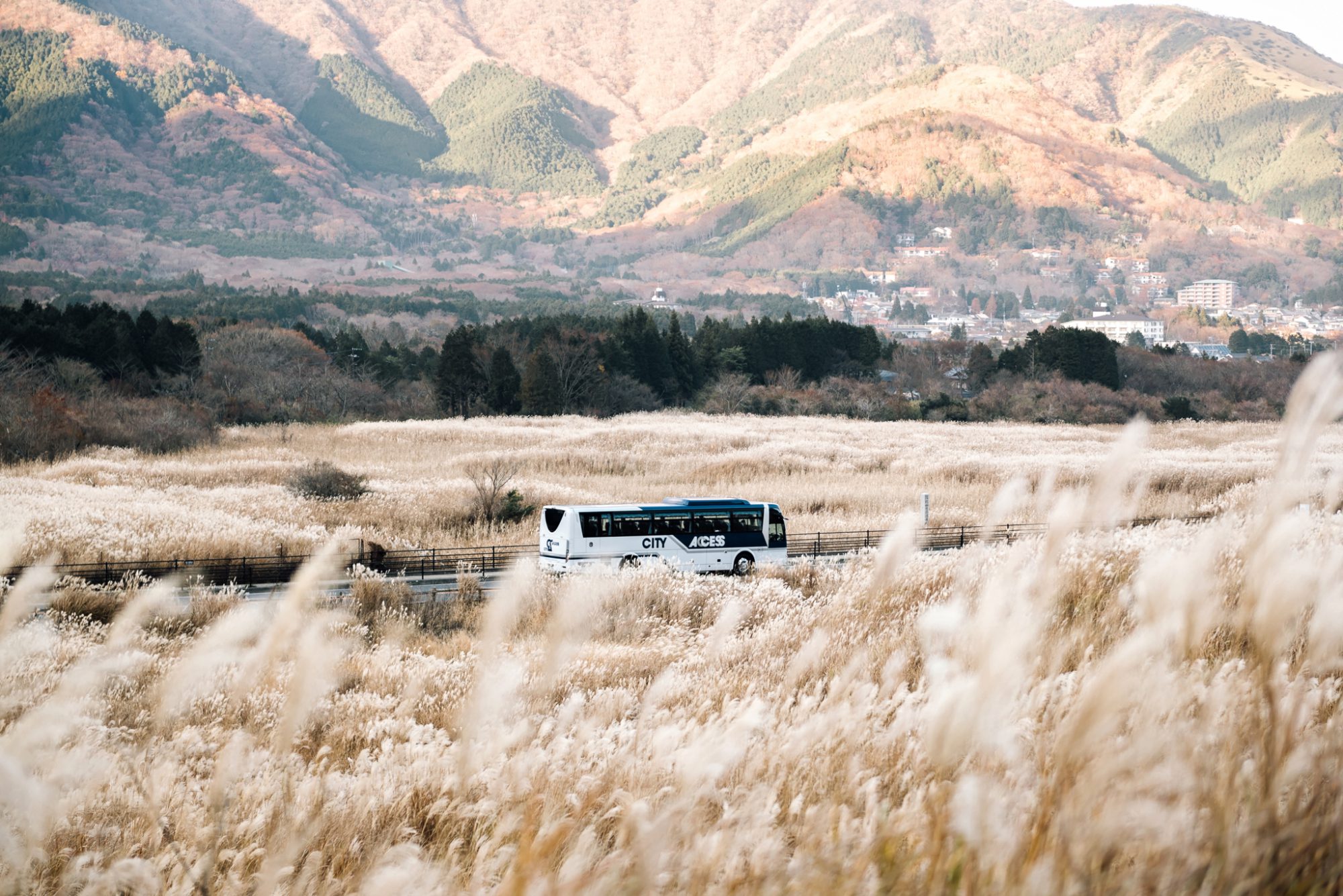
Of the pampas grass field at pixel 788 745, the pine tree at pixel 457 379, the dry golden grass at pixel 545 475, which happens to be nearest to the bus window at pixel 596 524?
the dry golden grass at pixel 545 475

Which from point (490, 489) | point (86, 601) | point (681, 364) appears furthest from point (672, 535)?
point (681, 364)

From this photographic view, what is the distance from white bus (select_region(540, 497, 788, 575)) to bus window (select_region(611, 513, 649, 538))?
1cm

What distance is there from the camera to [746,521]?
928 inches

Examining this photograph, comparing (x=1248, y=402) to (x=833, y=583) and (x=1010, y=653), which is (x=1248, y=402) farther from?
(x=1010, y=653)

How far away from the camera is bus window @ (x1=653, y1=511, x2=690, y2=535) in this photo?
22.9 metres

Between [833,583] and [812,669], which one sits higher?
[812,669]

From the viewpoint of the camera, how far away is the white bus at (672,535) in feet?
72.6

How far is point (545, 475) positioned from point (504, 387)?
3212 centimetres

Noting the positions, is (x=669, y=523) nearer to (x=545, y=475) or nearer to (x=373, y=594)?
(x=373, y=594)

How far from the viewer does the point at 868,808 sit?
326 cm

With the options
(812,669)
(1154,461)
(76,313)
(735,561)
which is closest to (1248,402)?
(1154,461)

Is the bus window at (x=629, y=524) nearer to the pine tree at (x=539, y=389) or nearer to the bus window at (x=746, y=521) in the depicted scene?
the bus window at (x=746, y=521)

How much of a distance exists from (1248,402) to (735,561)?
83.9 meters

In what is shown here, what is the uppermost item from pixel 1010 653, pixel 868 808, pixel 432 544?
pixel 1010 653
